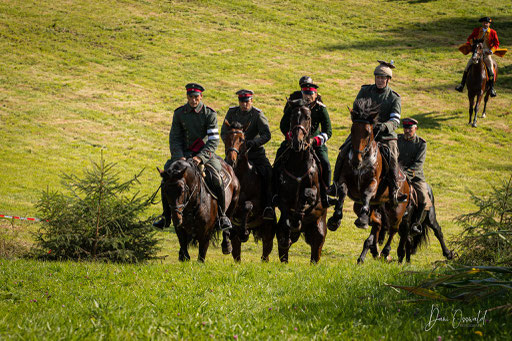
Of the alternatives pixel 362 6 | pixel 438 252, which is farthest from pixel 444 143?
pixel 362 6

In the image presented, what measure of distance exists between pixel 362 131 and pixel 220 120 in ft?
65.2

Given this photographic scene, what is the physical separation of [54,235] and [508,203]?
356 inches

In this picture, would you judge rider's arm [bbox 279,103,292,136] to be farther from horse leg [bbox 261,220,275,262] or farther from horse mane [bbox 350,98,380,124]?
horse leg [bbox 261,220,275,262]

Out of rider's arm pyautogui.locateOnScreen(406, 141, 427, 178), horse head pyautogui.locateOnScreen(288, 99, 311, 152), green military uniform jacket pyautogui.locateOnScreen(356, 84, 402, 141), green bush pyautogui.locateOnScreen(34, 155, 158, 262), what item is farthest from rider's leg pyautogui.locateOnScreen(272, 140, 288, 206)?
rider's arm pyautogui.locateOnScreen(406, 141, 427, 178)

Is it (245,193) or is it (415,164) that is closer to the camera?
(245,193)

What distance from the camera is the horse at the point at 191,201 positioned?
8859 millimetres

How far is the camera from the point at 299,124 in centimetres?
924

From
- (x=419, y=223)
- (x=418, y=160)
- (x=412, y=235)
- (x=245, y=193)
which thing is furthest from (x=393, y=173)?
(x=412, y=235)

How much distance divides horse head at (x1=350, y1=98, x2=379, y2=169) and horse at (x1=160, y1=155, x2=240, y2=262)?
252 cm

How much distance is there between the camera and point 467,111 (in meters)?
33.7

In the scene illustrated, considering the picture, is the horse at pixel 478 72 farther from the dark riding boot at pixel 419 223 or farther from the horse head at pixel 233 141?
the horse head at pixel 233 141

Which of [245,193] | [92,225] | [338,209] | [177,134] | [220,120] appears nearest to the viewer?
[338,209]

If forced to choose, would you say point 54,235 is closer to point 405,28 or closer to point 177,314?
point 177,314

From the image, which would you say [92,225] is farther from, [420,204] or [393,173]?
[420,204]
